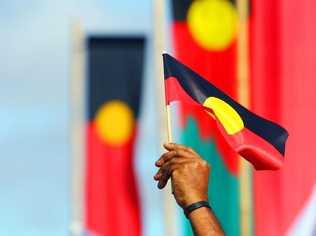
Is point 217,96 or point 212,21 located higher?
point 217,96

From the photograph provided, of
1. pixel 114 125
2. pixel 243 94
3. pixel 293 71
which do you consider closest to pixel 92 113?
pixel 114 125

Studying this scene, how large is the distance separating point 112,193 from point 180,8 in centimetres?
360

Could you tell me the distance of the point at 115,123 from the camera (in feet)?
77.1

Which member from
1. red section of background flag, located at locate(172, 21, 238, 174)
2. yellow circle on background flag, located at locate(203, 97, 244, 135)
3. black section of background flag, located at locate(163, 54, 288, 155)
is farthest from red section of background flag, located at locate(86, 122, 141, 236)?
yellow circle on background flag, located at locate(203, 97, 244, 135)

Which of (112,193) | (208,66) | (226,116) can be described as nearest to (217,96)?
(226,116)

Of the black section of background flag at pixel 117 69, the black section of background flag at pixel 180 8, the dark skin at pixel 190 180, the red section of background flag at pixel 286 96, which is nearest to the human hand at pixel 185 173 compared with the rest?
the dark skin at pixel 190 180

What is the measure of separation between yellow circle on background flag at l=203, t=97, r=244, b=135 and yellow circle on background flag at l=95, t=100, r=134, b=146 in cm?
1633

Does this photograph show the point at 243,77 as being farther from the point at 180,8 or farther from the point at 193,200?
the point at 193,200

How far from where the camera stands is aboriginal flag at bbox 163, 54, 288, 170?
632 centimetres

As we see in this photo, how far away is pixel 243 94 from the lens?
2145cm

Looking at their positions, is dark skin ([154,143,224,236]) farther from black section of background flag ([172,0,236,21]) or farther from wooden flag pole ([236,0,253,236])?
black section of background flag ([172,0,236,21])

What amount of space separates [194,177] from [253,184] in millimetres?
16059

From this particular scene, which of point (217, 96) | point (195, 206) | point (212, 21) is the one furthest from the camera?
point (212, 21)

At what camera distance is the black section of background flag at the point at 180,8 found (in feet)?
69.6
